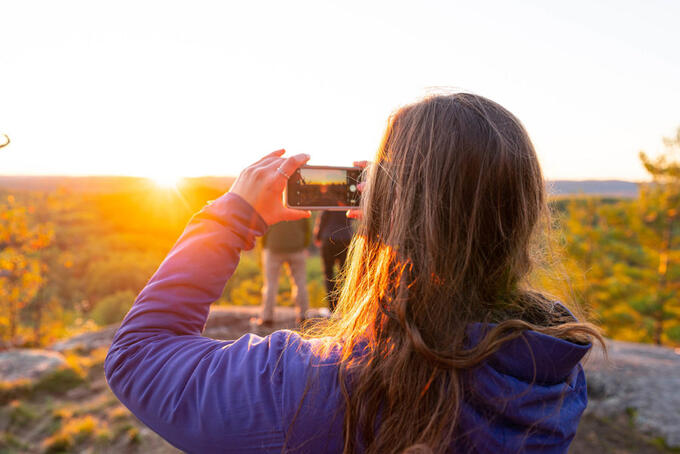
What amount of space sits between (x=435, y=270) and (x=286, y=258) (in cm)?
471

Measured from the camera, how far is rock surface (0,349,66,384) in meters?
4.79

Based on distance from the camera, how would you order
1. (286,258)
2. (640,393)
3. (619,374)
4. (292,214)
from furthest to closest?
1. (286,258)
2. (619,374)
3. (640,393)
4. (292,214)

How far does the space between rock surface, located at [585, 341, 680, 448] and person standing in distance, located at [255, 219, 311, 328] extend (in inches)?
133

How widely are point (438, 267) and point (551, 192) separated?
0.57 metres

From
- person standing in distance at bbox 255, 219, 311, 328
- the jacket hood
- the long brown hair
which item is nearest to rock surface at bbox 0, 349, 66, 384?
person standing in distance at bbox 255, 219, 311, 328

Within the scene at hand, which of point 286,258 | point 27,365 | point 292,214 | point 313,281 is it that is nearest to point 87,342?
point 27,365

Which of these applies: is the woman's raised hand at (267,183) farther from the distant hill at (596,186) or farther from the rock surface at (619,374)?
the rock surface at (619,374)

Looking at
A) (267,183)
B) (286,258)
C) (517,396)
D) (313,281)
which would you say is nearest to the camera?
(517,396)

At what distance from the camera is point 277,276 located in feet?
17.8

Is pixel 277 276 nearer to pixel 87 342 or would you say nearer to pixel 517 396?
pixel 87 342

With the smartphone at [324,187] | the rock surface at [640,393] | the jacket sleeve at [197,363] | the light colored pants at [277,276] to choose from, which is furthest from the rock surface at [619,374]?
the jacket sleeve at [197,363]

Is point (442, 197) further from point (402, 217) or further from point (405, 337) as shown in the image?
point (405, 337)

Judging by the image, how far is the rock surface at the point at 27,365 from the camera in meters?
4.79

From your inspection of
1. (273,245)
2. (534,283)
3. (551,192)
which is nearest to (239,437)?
(534,283)
